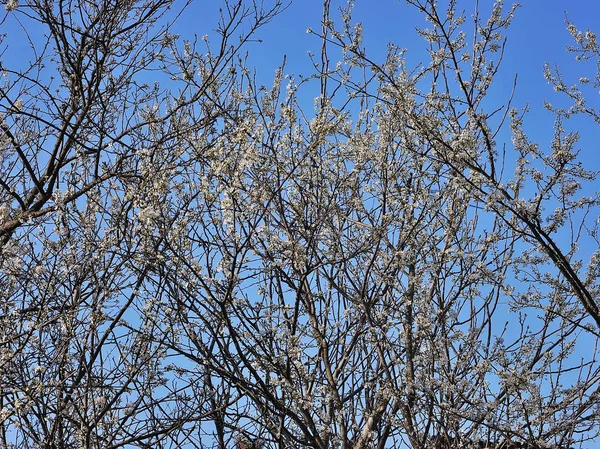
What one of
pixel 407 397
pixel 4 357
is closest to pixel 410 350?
pixel 407 397

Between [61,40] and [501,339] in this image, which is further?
[61,40]

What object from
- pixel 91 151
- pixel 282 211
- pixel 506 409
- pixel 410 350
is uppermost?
pixel 91 151

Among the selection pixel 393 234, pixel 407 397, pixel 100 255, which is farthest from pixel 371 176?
pixel 100 255

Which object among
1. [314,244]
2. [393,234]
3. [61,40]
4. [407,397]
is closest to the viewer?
[407,397]

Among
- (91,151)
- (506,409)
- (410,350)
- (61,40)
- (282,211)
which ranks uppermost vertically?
(61,40)

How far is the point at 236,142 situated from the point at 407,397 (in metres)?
2.18

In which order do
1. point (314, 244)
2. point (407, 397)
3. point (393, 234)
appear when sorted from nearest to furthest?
point (407, 397), point (314, 244), point (393, 234)

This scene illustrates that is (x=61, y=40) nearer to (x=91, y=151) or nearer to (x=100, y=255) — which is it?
(x=91, y=151)

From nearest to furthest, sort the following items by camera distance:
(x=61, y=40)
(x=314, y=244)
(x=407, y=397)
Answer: (x=407, y=397)
(x=314, y=244)
(x=61, y=40)

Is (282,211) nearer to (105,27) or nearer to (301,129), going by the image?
(301,129)

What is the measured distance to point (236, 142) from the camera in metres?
4.60

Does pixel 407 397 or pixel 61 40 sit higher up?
pixel 61 40

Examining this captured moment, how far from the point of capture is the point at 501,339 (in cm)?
484

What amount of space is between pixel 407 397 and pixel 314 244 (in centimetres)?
128
